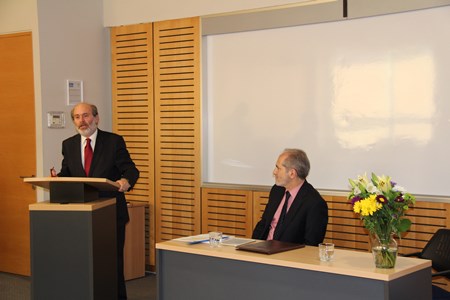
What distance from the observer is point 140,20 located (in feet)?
26.6

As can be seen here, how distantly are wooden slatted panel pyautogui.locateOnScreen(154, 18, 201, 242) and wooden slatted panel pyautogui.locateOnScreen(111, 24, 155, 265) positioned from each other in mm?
115

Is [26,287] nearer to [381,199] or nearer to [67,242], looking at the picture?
[67,242]

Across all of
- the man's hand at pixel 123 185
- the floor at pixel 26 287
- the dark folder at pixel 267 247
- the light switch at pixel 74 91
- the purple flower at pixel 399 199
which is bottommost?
the floor at pixel 26 287

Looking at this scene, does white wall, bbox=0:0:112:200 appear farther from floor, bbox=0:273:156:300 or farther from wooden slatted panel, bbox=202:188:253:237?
→ wooden slatted panel, bbox=202:188:253:237

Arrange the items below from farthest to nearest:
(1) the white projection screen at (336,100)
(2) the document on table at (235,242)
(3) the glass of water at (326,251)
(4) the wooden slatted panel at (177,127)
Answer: (4) the wooden slatted panel at (177,127)
(1) the white projection screen at (336,100)
(2) the document on table at (235,242)
(3) the glass of water at (326,251)

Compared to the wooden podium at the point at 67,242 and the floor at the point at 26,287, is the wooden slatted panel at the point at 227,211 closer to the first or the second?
the floor at the point at 26,287

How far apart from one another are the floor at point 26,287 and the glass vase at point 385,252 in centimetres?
364

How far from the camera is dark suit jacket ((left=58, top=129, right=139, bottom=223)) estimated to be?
5.78m

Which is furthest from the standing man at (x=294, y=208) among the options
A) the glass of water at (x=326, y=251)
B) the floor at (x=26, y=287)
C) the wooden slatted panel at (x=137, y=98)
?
the wooden slatted panel at (x=137, y=98)

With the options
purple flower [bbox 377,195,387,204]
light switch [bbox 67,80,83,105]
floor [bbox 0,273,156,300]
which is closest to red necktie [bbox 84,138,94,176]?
floor [bbox 0,273,156,300]

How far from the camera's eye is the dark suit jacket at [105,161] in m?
5.78

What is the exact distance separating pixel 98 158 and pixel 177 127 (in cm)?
208

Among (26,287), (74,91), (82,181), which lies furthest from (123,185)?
(74,91)

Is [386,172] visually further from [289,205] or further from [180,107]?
[180,107]
